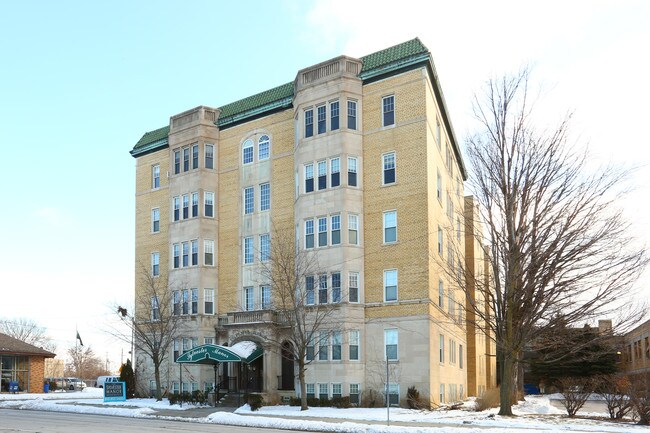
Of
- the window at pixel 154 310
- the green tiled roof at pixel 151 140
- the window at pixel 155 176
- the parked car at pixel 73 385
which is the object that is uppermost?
the green tiled roof at pixel 151 140

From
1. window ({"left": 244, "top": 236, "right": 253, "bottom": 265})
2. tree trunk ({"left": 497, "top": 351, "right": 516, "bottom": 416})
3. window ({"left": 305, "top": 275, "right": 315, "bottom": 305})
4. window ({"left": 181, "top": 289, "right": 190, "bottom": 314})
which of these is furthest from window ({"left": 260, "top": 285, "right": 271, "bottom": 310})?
tree trunk ({"left": 497, "top": 351, "right": 516, "bottom": 416})

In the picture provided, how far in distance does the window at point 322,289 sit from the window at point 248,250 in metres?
7.39

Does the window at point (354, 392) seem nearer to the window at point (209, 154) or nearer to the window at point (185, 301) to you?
the window at point (185, 301)

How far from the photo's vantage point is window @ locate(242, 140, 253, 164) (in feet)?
150

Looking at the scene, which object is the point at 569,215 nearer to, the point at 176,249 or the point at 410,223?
the point at 410,223

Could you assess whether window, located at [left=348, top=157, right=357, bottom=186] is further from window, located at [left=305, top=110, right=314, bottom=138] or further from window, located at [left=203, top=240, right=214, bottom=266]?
window, located at [left=203, top=240, right=214, bottom=266]

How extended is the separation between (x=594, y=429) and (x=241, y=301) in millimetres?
24130

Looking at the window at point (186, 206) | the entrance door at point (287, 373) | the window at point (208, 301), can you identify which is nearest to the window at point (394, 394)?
the entrance door at point (287, 373)

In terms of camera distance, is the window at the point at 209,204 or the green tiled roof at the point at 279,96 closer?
the green tiled roof at the point at 279,96

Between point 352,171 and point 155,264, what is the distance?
18877 mm

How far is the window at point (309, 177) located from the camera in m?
40.4

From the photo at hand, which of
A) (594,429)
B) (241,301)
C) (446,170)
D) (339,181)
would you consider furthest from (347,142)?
(594,429)

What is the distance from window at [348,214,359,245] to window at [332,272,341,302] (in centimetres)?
A: 192

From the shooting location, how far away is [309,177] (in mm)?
40562
